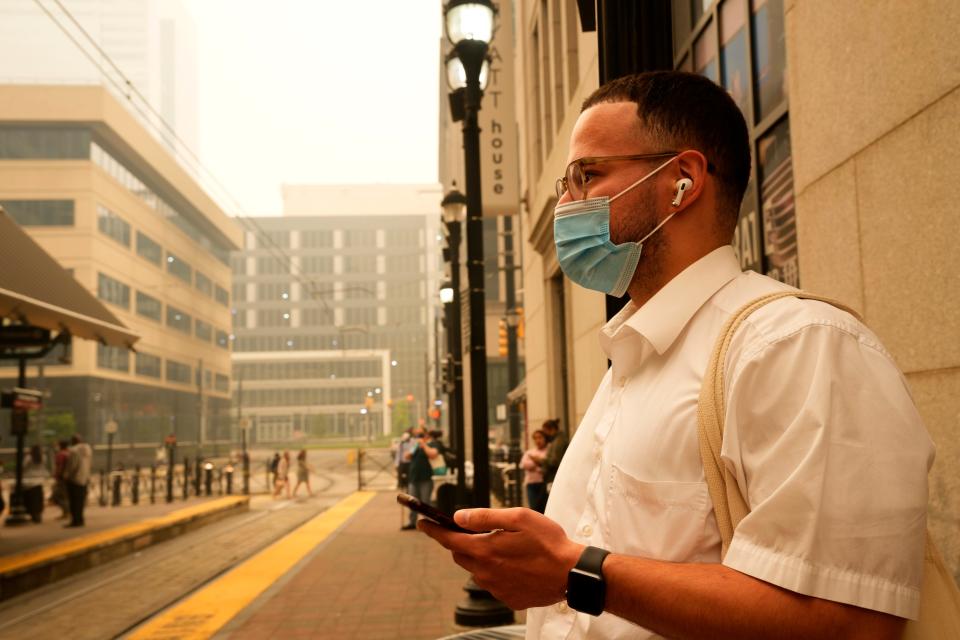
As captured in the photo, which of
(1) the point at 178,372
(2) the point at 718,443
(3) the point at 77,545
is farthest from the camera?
(1) the point at 178,372

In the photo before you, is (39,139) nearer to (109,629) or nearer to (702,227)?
(109,629)

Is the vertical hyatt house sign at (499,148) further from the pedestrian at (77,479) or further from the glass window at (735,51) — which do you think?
the glass window at (735,51)

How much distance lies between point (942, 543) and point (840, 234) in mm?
1401

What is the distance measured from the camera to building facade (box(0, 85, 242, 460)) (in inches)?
2367

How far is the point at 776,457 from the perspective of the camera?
4.70 ft

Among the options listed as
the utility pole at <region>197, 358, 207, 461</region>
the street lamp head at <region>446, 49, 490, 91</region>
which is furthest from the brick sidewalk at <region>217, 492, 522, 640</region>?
the utility pole at <region>197, 358, 207, 461</region>

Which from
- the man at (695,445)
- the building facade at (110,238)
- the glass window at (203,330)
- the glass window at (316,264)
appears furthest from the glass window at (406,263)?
the man at (695,445)

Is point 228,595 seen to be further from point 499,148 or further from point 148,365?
point 148,365

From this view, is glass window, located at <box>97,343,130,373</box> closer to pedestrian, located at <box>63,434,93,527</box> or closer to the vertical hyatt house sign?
pedestrian, located at <box>63,434,93,527</box>

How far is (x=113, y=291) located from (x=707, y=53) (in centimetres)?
6413

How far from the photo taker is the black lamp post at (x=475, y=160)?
8484 millimetres

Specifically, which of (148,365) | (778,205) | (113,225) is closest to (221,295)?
(148,365)

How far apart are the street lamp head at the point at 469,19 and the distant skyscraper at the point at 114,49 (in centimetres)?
1231

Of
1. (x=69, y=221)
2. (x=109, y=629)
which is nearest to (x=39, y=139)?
(x=69, y=221)
